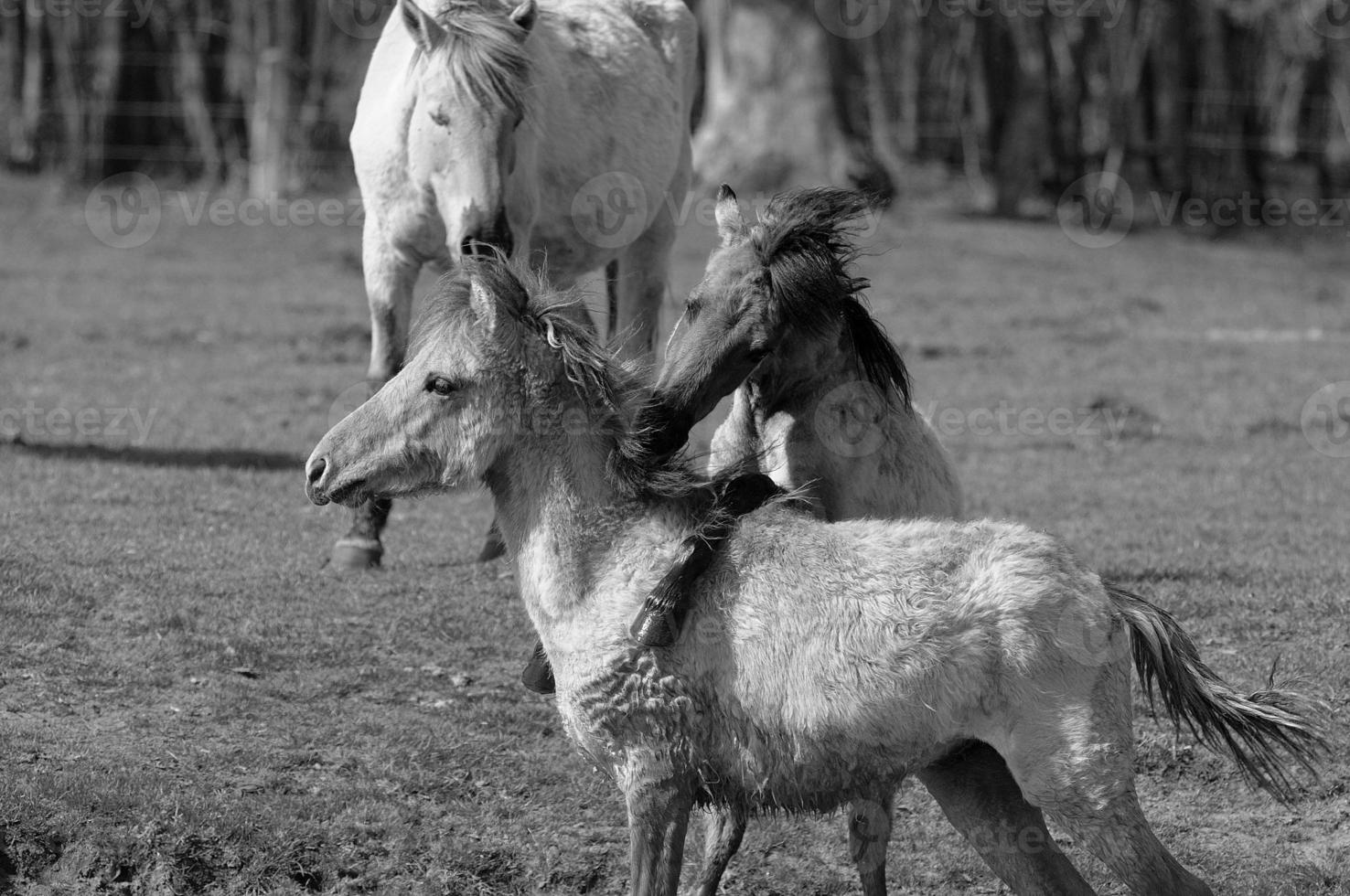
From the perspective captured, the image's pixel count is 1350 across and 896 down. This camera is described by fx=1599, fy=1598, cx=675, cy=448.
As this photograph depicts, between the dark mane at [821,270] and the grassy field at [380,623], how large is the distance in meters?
1.57

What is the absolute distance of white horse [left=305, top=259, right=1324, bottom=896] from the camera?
413 cm

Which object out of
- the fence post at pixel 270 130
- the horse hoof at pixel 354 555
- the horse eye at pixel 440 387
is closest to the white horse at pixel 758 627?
the horse eye at pixel 440 387

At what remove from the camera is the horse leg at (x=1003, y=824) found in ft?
14.7

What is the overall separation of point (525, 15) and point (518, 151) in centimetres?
65

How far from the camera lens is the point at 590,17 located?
9.00m

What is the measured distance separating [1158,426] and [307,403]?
6.95m

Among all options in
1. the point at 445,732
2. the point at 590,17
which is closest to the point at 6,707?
the point at 445,732

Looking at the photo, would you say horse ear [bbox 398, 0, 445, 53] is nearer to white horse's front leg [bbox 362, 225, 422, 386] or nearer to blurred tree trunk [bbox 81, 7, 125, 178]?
white horse's front leg [bbox 362, 225, 422, 386]

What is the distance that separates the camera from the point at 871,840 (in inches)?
197

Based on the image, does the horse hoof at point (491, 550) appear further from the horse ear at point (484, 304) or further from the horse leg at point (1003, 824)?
the horse leg at point (1003, 824)

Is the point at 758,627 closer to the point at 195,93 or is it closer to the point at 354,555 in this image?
the point at 354,555

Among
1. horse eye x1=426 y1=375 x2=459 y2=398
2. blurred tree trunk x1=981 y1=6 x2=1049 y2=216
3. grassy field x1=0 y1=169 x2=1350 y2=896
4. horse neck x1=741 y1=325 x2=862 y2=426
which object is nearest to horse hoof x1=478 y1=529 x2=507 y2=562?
grassy field x1=0 y1=169 x2=1350 y2=896

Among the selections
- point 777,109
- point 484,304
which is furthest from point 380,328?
point 777,109

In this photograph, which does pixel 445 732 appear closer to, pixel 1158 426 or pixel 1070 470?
pixel 1070 470
